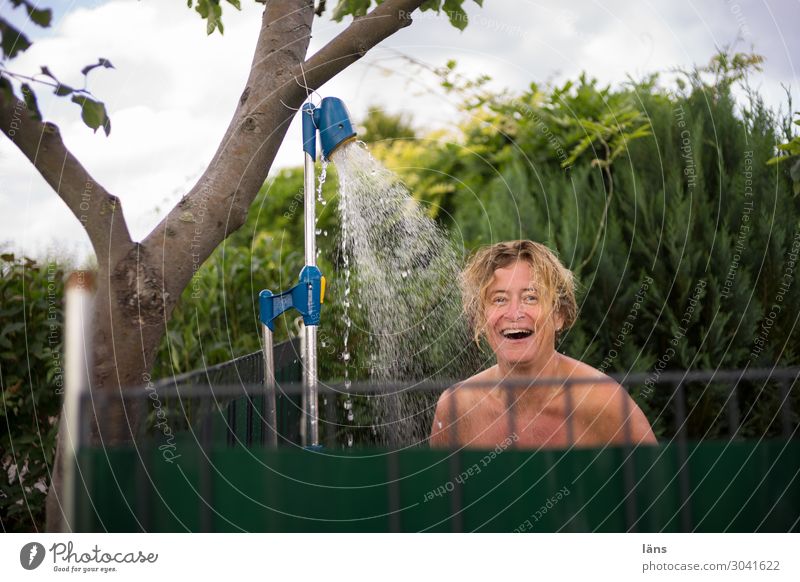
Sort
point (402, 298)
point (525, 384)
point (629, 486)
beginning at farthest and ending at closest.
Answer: point (402, 298)
point (525, 384)
point (629, 486)

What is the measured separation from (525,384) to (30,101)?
0.89 m

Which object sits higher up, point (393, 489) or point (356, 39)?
point (356, 39)

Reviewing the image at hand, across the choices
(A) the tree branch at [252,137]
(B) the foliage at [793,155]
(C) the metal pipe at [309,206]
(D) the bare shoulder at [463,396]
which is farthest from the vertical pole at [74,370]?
(B) the foliage at [793,155]

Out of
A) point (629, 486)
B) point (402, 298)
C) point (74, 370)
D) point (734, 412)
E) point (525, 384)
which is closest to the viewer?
point (629, 486)

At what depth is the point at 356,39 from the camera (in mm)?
1192

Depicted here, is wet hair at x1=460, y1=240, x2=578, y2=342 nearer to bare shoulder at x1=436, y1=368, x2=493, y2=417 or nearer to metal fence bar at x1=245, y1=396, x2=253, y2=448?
bare shoulder at x1=436, y1=368, x2=493, y2=417

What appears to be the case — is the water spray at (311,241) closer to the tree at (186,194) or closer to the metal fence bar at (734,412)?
the tree at (186,194)

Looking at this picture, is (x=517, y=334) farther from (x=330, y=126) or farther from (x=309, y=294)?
(x=330, y=126)

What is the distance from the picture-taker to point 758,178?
1.57 m

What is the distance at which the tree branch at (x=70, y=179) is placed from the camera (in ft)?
3.67

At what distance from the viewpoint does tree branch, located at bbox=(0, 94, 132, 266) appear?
1120 millimetres

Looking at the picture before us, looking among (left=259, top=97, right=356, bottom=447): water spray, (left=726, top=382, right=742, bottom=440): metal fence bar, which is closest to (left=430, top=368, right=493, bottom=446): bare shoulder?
(left=259, top=97, right=356, bottom=447): water spray

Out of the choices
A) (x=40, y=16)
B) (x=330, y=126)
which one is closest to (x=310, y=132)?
(x=330, y=126)

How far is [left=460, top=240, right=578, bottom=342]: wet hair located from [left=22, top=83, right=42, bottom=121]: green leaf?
0.74 metres
